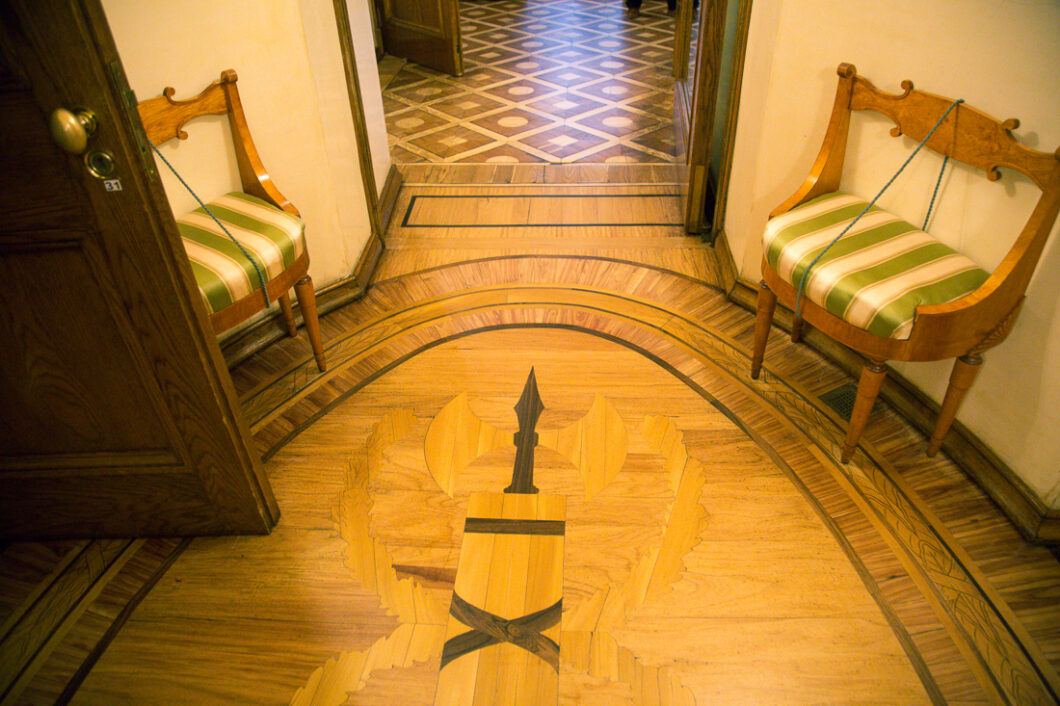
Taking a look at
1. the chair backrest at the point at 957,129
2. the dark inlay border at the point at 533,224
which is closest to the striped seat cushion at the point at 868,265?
the chair backrest at the point at 957,129

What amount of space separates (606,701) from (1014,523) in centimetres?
112

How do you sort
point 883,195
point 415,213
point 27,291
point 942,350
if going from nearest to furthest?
point 27,291, point 942,350, point 883,195, point 415,213

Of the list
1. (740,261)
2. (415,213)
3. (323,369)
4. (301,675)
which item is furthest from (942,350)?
(415,213)

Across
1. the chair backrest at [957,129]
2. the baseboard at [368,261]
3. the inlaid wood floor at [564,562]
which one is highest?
the chair backrest at [957,129]

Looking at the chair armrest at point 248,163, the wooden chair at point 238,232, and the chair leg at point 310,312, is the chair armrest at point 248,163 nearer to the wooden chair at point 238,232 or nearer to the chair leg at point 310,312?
the wooden chair at point 238,232

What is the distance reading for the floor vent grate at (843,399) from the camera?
204 centimetres

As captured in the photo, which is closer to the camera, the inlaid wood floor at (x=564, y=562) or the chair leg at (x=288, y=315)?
the inlaid wood floor at (x=564, y=562)

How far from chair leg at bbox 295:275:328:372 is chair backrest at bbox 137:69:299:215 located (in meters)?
0.24

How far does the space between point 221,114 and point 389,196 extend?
123cm

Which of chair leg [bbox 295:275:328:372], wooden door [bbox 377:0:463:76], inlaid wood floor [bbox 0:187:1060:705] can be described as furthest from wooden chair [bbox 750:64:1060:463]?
wooden door [bbox 377:0:463:76]

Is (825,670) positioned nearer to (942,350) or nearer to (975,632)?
(975,632)

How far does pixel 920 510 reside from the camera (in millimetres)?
1731

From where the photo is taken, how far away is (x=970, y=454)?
1.81 meters

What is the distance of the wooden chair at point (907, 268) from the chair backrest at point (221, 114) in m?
1.55
